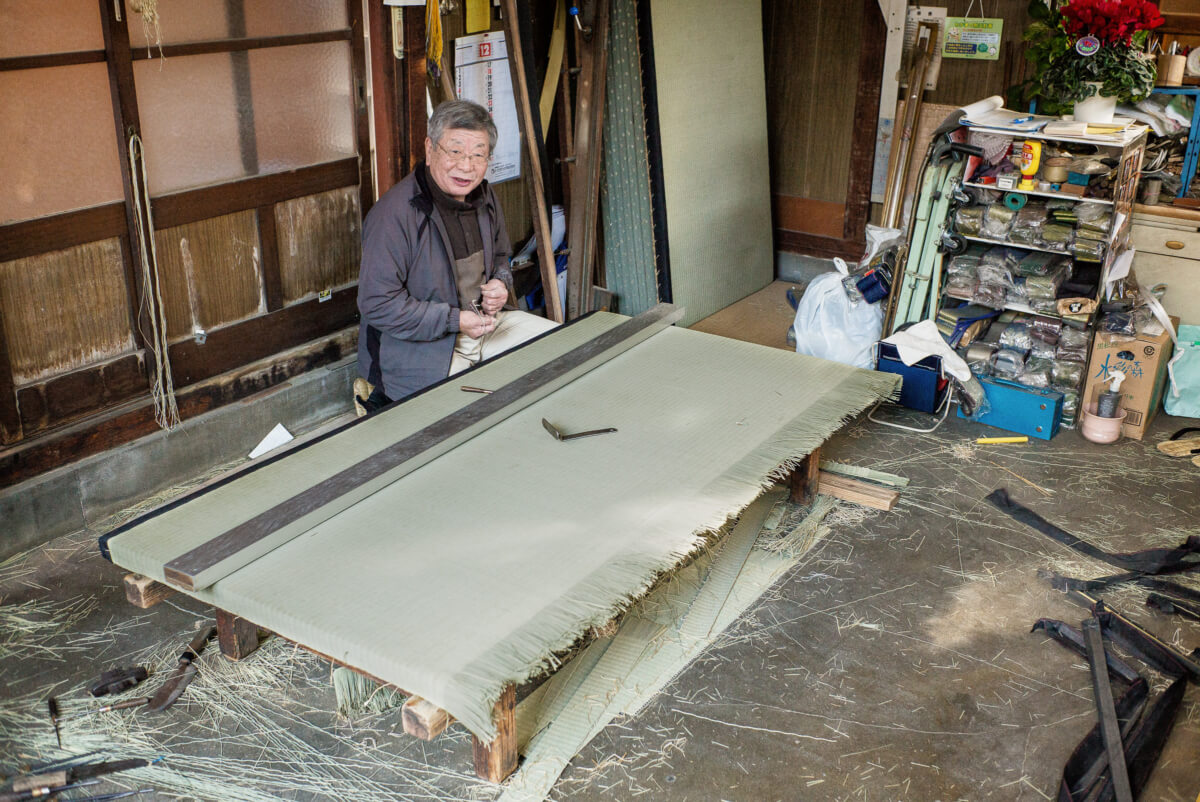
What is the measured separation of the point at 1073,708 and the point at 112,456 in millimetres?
2893

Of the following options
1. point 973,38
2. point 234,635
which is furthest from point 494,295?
point 973,38

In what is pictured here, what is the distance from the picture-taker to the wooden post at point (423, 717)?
215cm

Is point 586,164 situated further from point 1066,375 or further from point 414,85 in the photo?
point 1066,375

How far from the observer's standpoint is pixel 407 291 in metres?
3.49

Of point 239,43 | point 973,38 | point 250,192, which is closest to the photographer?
point 239,43

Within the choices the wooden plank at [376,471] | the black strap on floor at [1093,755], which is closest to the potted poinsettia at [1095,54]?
the wooden plank at [376,471]

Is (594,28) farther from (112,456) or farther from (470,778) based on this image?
(470,778)

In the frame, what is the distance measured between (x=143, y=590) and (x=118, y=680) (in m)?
0.41

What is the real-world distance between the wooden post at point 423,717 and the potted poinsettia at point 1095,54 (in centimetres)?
330

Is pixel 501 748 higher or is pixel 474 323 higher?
pixel 474 323

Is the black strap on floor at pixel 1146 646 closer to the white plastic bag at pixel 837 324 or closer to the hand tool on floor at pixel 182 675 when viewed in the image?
the white plastic bag at pixel 837 324

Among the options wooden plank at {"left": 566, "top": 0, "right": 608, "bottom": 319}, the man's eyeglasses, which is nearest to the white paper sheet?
wooden plank at {"left": 566, "top": 0, "right": 608, "bottom": 319}

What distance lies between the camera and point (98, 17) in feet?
10.5

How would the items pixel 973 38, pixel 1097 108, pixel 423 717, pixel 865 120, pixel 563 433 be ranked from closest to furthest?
pixel 423 717 < pixel 563 433 < pixel 1097 108 < pixel 973 38 < pixel 865 120
